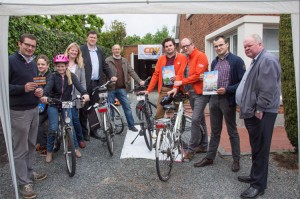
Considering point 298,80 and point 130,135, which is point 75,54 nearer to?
point 130,135

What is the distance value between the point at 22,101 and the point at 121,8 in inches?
66.9

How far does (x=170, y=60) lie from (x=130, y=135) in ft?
7.44

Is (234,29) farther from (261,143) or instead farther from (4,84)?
(4,84)

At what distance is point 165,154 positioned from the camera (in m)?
4.27

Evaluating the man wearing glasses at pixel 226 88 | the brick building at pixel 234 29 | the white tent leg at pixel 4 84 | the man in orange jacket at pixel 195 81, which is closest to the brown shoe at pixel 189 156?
the man in orange jacket at pixel 195 81

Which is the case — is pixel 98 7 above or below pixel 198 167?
above

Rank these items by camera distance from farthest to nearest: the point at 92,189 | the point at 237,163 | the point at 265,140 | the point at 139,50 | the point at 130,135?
the point at 139,50 → the point at 130,135 → the point at 237,163 → the point at 92,189 → the point at 265,140

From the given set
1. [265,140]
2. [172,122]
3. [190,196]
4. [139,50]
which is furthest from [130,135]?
[139,50]

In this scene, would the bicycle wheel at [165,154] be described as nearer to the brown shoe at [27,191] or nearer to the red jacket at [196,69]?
the red jacket at [196,69]

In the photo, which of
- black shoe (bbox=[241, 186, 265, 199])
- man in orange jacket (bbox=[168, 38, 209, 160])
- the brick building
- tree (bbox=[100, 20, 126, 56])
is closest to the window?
the brick building

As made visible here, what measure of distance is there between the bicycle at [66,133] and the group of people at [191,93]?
0.38 feet

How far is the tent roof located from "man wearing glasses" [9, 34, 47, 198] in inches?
20.4

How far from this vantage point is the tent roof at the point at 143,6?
3.07 m

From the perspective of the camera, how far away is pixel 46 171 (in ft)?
15.1
